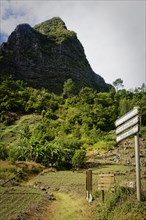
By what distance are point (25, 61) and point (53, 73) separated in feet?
30.9

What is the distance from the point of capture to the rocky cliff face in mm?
92875

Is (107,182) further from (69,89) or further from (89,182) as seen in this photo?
(69,89)

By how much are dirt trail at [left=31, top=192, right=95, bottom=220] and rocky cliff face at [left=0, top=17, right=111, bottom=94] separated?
74089mm

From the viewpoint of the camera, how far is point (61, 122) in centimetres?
5138

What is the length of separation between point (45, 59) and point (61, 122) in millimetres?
53239

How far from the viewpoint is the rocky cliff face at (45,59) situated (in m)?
92.9

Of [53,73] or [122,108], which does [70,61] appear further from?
[122,108]

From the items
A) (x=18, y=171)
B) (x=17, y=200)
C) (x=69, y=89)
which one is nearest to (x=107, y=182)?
(x=17, y=200)

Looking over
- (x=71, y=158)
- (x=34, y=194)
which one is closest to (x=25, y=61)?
(x=71, y=158)

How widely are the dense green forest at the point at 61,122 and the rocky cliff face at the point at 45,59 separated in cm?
2378

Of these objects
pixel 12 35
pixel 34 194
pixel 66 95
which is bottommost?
pixel 34 194

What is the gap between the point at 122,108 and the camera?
54.1m

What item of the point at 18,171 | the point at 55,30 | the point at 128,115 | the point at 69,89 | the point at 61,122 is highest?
the point at 55,30

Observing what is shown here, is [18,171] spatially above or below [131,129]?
below
